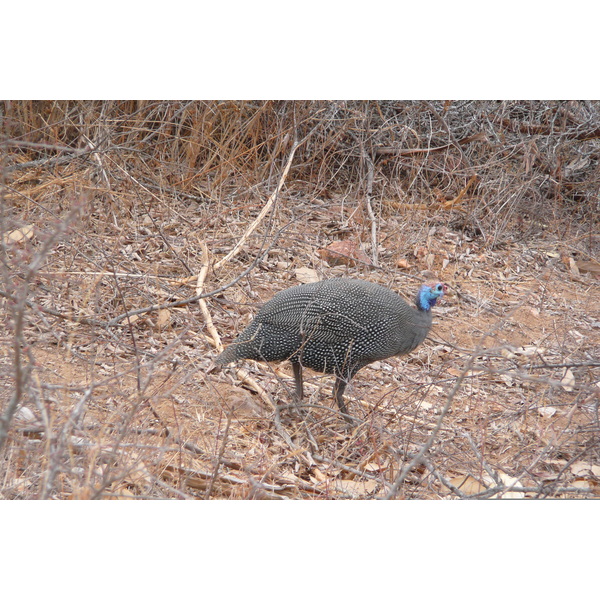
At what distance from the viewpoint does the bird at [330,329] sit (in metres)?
2.46

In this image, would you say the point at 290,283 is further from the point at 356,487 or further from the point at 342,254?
the point at 356,487

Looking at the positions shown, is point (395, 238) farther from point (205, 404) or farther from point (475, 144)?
point (205, 404)

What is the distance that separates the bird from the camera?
96.9 inches

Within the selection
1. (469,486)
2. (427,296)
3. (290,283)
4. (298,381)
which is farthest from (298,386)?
(290,283)

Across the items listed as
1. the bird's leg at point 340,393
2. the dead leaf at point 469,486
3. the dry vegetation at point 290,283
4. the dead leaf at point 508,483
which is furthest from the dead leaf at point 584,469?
the bird's leg at point 340,393

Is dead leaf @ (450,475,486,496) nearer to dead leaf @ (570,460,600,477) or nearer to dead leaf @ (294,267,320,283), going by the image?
dead leaf @ (570,460,600,477)

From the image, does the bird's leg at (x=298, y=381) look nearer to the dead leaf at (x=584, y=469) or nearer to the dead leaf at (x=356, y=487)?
the dead leaf at (x=356, y=487)

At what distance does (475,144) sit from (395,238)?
78 centimetres

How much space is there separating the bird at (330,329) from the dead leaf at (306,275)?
41.0 inches

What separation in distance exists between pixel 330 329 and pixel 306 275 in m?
1.19

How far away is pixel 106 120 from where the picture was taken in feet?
10.8

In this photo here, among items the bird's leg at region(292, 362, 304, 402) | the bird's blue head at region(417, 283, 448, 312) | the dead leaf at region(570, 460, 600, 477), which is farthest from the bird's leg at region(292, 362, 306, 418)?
the dead leaf at region(570, 460, 600, 477)

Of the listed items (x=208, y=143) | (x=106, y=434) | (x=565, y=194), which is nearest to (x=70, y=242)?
(x=208, y=143)

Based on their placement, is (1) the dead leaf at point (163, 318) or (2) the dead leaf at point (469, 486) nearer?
(2) the dead leaf at point (469, 486)
